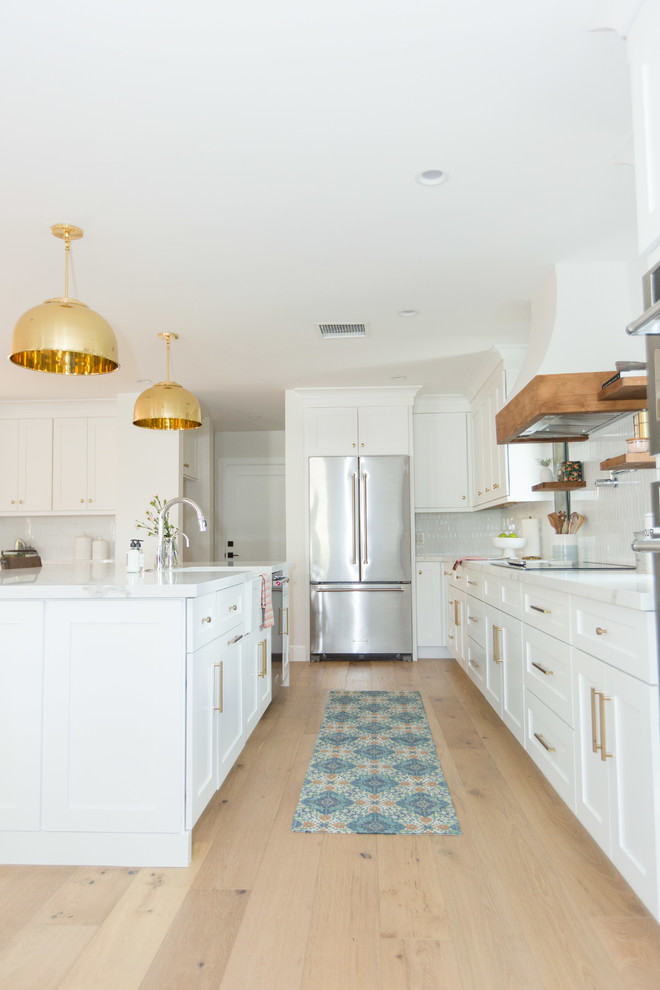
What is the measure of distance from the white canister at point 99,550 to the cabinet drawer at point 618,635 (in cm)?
517

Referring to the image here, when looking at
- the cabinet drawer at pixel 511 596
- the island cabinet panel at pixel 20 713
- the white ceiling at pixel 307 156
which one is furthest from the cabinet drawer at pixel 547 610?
the island cabinet panel at pixel 20 713

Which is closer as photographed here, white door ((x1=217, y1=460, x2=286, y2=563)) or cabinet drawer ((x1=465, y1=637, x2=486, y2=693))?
cabinet drawer ((x1=465, y1=637, x2=486, y2=693))

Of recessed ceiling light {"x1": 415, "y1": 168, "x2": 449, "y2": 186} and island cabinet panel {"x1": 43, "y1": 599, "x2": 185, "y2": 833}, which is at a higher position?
recessed ceiling light {"x1": 415, "y1": 168, "x2": 449, "y2": 186}

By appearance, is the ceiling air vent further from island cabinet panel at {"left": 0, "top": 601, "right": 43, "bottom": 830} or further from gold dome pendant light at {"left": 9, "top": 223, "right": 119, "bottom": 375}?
island cabinet panel at {"left": 0, "top": 601, "right": 43, "bottom": 830}

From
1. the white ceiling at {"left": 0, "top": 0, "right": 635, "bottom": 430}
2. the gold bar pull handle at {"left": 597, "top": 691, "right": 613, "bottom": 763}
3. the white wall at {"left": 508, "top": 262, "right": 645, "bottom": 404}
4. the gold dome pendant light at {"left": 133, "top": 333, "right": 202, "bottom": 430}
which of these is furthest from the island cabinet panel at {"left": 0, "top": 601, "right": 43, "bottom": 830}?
the white wall at {"left": 508, "top": 262, "right": 645, "bottom": 404}

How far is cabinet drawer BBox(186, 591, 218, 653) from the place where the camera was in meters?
2.23

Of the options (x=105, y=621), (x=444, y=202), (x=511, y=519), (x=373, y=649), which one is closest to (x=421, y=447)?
(x=511, y=519)

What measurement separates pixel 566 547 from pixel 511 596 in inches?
40.2

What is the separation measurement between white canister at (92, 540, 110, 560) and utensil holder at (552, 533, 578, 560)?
4237 millimetres

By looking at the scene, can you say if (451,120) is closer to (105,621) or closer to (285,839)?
(105,621)

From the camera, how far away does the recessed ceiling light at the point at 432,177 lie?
8.51ft

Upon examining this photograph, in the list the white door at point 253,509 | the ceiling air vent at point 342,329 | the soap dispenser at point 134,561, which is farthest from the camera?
the white door at point 253,509

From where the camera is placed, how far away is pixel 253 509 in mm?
8078

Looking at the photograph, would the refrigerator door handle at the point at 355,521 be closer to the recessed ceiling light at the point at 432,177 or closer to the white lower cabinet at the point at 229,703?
the white lower cabinet at the point at 229,703
